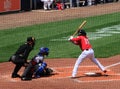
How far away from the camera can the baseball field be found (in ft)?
43.0

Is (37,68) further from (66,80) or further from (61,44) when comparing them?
(61,44)

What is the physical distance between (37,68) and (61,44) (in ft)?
24.7

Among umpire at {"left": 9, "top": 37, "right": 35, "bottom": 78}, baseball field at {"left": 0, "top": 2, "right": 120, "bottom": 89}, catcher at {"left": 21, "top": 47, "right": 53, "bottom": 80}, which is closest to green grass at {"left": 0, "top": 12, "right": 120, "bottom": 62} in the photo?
baseball field at {"left": 0, "top": 2, "right": 120, "bottom": 89}

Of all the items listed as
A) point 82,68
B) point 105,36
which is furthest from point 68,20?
point 82,68

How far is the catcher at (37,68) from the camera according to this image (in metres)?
13.6

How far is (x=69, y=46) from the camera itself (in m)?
20.9

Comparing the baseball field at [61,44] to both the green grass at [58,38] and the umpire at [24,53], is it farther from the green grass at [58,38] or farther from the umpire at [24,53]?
the umpire at [24,53]

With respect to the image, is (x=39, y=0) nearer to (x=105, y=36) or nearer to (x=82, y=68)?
(x=105, y=36)

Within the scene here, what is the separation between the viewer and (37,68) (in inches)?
550

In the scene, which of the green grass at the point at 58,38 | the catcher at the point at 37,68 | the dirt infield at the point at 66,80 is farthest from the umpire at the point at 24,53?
the green grass at the point at 58,38

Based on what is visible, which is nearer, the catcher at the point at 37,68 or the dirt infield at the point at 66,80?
the dirt infield at the point at 66,80

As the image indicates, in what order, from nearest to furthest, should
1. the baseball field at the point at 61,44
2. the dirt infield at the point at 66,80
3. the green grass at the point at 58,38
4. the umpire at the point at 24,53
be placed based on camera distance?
the dirt infield at the point at 66,80 < the baseball field at the point at 61,44 < the umpire at the point at 24,53 < the green grass at the point at 58,38

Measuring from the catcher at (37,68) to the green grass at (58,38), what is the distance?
415 centimetres

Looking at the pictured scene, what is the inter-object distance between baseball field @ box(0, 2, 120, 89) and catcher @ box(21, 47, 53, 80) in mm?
312
